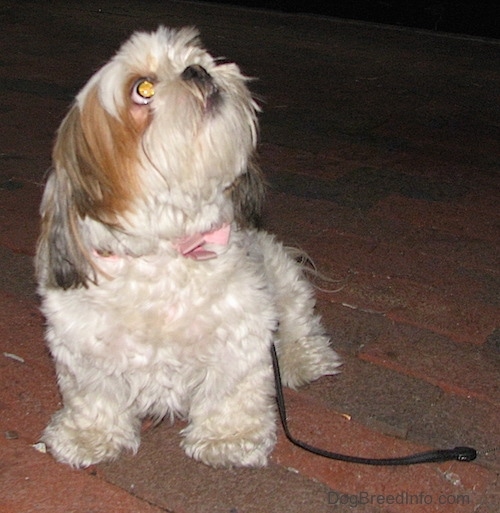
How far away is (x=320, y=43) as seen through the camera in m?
9.70

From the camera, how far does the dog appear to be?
2307 millimetres

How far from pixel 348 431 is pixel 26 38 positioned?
7937 mm

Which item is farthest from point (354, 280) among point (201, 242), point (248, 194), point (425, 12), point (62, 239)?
point (425, 12)

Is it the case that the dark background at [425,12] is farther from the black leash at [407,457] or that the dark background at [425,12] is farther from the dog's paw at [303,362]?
the black leash at [407,457]

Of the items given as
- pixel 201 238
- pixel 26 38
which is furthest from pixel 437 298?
pixel 26 38

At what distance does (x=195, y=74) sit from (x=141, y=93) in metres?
0.16

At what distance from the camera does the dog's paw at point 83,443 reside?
286 cm

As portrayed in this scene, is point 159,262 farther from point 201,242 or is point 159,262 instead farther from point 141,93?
point 141,93

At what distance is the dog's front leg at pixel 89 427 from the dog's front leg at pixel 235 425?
228 millimetres

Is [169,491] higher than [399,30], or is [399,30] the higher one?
[399,30]

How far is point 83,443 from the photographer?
2.87m

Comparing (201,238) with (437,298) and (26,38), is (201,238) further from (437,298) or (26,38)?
(26,38)

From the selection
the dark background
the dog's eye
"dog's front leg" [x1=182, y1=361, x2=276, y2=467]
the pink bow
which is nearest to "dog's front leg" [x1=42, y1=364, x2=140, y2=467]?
"dog's front leg" [x1=182, y1=361, x2=276, y2=467]

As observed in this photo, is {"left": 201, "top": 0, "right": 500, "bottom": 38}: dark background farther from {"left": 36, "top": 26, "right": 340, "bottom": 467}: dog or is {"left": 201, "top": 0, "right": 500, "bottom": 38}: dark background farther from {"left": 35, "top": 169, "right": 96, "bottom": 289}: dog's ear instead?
{"left": 35, "top": 169, "right": 96, "bottom": 289}: dog's ear
